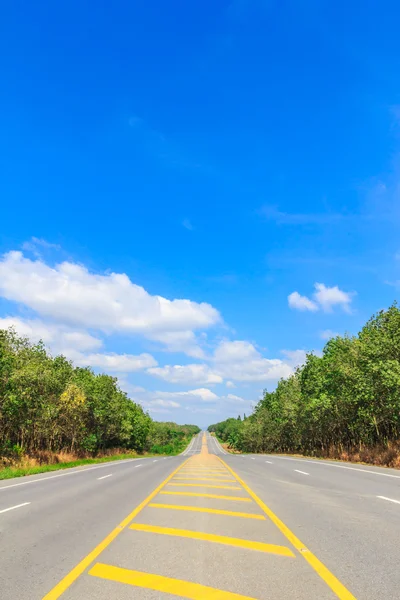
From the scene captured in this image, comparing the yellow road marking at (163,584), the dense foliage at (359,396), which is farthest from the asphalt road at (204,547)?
the dense foliage at (359,396)

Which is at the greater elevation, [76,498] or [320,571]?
[320,571]

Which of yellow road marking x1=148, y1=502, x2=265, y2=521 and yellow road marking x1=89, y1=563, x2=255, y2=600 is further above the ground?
yellow road marking x1=89, y1=563, x2=255, y2=600

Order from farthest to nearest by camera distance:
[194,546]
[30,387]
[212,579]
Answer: [30,387] < [194,546] < [212,579]

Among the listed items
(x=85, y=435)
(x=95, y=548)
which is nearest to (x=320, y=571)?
(x=95, y=548)

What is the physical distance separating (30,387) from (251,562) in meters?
26.4

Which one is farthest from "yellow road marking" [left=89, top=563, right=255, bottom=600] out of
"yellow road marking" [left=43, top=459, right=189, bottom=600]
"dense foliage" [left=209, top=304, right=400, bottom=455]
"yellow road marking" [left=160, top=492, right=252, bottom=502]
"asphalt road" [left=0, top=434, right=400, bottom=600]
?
"dense foliage" [left=209, top=304, right=400, bottom=455]

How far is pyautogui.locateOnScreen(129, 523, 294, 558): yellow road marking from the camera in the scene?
5898 millimetres

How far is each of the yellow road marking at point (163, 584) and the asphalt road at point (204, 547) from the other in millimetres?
13

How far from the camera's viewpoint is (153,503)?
10.4 metres

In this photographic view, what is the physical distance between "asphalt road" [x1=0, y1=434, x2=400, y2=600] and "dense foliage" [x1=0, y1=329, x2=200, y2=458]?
17356 mm

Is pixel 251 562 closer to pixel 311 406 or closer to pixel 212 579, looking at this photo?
pixel 212 579

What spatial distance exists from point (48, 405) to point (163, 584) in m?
31.3

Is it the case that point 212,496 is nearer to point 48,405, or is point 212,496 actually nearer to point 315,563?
point 315,563

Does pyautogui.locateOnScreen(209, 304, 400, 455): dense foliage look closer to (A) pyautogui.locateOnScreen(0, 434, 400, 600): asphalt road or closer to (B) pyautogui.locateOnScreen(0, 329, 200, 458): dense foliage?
(A) pyautogui.locateOnScreen(0, 434, 400, 600): asphalt road
